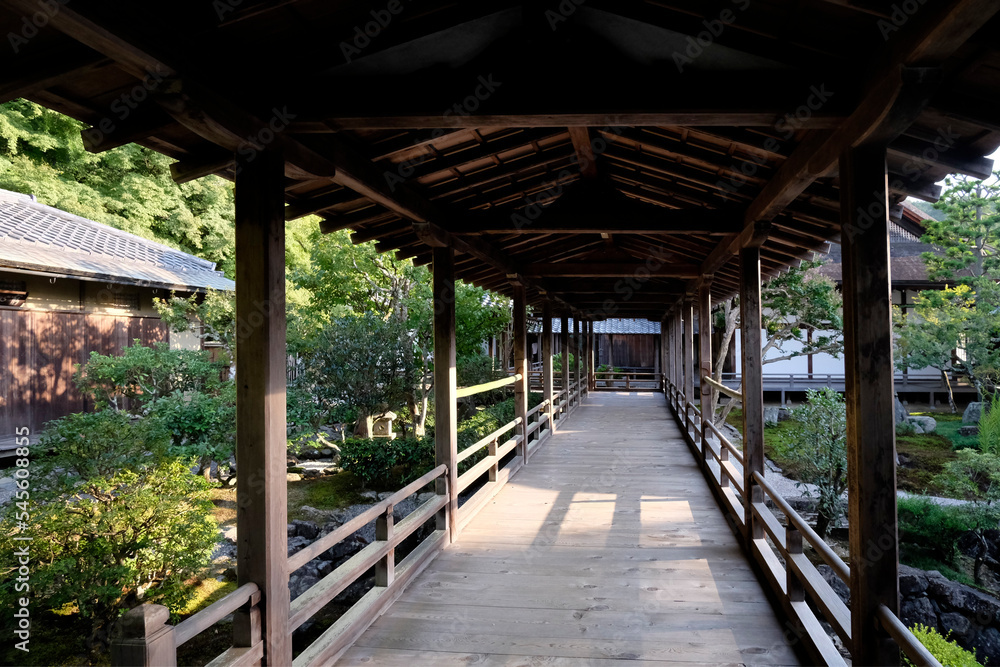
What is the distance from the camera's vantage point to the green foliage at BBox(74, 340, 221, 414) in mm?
8148

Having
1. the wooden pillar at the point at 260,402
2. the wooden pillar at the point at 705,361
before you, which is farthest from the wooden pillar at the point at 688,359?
the wooden pillar at the point at 260,402

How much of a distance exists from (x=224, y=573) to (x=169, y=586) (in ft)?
Result: 6.83

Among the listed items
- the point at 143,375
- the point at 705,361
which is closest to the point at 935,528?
the point at 705,361

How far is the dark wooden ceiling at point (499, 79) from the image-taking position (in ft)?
7.22

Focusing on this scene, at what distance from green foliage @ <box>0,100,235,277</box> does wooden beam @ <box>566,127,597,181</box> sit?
12.6 m

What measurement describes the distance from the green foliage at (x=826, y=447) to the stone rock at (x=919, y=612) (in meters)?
1.59

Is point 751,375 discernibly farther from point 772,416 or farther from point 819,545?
point 772,416

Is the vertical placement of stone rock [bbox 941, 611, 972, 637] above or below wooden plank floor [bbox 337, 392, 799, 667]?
below

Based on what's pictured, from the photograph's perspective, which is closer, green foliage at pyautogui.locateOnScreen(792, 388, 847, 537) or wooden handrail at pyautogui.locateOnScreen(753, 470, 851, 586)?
wooden handrail at pyautogui.locateOnScreen(753, 470, 851, 586)

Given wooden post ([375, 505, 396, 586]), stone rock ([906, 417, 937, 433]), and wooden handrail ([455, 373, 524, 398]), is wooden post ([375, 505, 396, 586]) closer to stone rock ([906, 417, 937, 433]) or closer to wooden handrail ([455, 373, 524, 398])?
wooden handrail ([455, 373, 524, 398])

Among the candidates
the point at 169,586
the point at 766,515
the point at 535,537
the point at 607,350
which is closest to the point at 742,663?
the point at 766,515

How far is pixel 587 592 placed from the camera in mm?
4320

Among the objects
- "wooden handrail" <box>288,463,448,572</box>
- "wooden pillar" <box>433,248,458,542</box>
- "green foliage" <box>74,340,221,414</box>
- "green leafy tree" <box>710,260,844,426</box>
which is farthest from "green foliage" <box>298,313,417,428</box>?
"green leafy tree" <box>710,260,844,426</box>

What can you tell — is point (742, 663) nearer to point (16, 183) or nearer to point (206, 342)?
point (206, 342)
